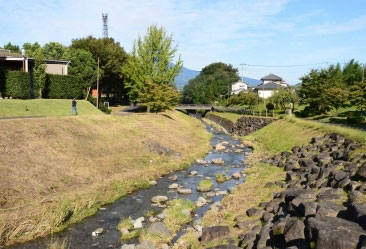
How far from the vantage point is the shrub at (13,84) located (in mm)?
40000

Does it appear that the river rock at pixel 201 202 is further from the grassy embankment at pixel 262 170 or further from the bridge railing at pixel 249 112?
the bridge railing at pixel 249 112

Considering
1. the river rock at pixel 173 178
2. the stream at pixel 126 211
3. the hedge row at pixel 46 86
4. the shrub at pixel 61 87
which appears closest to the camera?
the stream at pixel 126 211

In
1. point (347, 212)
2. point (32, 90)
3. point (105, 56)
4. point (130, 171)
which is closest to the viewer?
point (347, 212)

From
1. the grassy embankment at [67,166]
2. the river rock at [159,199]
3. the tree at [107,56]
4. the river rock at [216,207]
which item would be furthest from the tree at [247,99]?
the river rock at [216,207]

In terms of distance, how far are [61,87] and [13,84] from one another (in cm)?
1109

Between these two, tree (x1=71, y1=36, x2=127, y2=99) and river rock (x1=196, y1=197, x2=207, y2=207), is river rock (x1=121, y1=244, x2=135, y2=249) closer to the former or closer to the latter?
river rock (x1=196, y1=197, x2=207, y2=207)

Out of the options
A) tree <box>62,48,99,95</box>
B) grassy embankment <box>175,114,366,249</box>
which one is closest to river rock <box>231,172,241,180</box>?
grassy embankment <box>175,114,366,249</box>

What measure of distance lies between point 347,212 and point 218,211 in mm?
7685

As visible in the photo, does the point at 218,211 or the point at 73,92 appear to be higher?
the point at 73,92

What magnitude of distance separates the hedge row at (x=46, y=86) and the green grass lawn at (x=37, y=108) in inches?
77.5

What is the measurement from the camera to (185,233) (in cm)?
1540

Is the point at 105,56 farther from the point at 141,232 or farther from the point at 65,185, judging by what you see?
the point at 141,232

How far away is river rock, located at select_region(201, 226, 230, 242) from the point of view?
14.0 meters

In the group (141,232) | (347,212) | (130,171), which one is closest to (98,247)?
(141,232)
